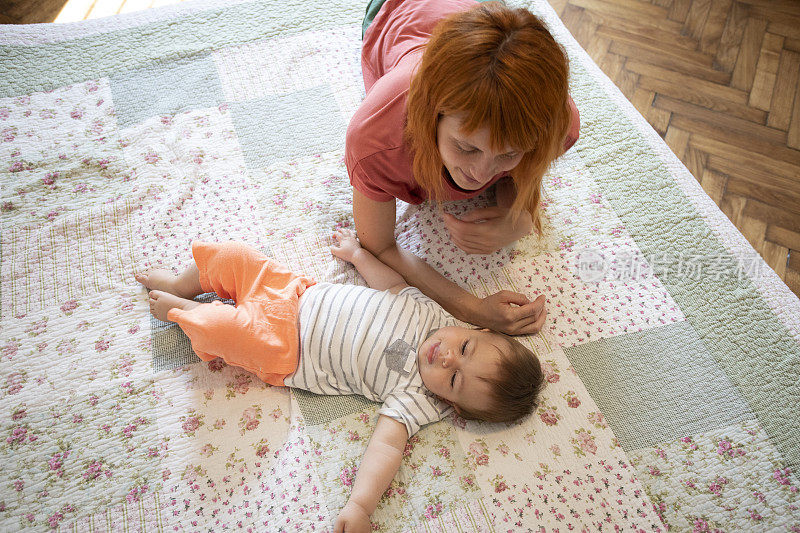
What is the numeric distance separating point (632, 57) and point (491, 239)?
952 mm

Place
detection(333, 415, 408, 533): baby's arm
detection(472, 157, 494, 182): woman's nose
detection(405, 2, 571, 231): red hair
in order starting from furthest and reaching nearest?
detection(333, 415, 408, 533): baby's arm < detection(472, 157, 494, 182): woman's nose < detection(405, 2, 571, 231): red hair

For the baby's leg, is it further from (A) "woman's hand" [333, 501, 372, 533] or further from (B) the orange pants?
(A) "woman's hand" [333, 501, 372, 533]

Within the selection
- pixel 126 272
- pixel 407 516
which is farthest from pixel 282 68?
pixel 407 516

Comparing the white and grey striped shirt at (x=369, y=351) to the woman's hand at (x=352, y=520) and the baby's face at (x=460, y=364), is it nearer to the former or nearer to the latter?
the baby's face at (x=460, y=364)

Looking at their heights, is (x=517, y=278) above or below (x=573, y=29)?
below

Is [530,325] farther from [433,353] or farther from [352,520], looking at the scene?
[352,520]

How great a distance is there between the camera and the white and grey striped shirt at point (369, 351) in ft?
3.37

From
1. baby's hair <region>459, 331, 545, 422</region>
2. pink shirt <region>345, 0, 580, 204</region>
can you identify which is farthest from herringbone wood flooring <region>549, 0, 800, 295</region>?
baby's hair <region>459, 331, 545, 422</region>

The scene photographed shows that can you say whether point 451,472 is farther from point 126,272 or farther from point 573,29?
point 573,29

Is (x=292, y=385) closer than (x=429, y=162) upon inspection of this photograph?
No

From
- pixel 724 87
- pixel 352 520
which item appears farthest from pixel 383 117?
pixel 724 87

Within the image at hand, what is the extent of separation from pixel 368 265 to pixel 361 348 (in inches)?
8.6

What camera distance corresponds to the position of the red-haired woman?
726 mm

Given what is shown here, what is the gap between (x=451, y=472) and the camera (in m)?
1.01
